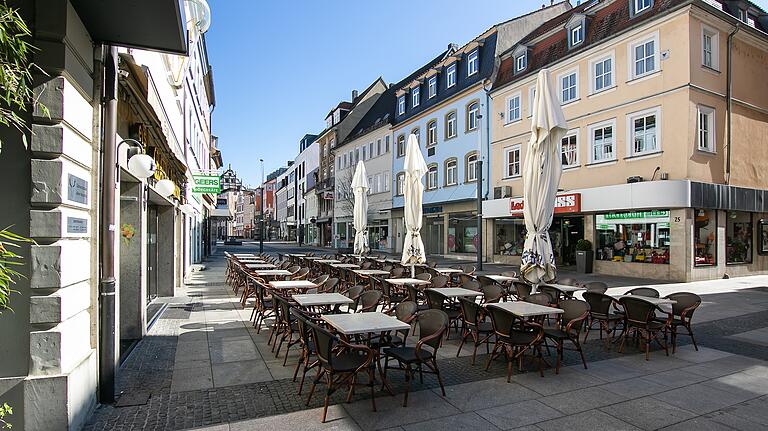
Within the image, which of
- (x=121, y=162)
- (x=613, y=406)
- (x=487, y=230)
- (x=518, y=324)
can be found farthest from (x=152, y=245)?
(x=487, y=230)

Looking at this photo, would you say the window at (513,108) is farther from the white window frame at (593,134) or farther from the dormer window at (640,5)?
the dormer window at (640,5)

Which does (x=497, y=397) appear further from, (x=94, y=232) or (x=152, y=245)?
(x=152, y=245)

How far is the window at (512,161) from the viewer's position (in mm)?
23062

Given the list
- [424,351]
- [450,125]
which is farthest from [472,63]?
[424,351]

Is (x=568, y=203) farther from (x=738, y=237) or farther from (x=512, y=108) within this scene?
(x=512, y=108)

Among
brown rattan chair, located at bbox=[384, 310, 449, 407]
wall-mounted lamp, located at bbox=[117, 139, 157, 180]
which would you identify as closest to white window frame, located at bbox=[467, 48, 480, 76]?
wall-mounted lamp, located at bbox=[117, 139, 157, 180]

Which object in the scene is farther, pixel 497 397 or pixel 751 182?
Answer: pixel 751 182

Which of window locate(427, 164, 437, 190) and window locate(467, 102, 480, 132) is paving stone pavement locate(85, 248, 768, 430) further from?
window locate(427, 164, 437, 190)

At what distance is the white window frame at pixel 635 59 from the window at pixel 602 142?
197 cm

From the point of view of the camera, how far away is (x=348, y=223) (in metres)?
42.5

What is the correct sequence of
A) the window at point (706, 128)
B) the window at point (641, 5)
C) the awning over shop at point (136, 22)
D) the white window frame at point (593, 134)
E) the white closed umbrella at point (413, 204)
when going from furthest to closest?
the white window frame at point (593, 134) → the window at point (641, 5) → the window at point (706, 128) → the white closed umbrella at point (413, 204) → the awning over shop at point (136, 22)

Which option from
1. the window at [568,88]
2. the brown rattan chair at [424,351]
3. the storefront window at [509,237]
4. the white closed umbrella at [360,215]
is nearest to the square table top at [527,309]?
the brown rattan chair at [424,351]

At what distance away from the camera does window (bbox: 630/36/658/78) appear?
16594 millimetres

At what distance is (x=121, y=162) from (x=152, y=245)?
20.0 ft
